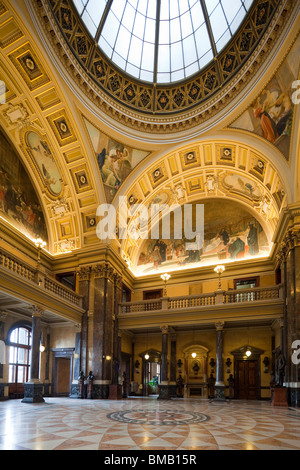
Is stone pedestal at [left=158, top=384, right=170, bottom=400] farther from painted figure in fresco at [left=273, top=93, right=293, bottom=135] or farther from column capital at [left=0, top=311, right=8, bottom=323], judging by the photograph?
painted figure in fresco at [left=273, top=93, right=293, bottom=135]

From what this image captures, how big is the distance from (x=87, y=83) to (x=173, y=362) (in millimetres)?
15372

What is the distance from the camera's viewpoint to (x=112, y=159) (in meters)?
18.9

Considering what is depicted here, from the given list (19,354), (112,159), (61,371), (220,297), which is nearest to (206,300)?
(220,297)

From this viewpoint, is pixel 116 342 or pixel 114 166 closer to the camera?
pixel 114 166

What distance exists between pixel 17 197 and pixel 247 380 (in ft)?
48.5

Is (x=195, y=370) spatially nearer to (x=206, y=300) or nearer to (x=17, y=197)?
(x=206, y=300)

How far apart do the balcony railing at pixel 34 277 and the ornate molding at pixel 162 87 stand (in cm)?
815

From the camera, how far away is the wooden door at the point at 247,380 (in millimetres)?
19016

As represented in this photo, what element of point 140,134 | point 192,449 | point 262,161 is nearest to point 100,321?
point 140,134

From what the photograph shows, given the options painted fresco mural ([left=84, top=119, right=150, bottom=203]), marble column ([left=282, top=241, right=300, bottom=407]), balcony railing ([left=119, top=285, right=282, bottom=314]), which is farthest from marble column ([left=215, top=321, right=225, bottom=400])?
painted fresco mural ([left=84, top=119, right=150, bottom=203])

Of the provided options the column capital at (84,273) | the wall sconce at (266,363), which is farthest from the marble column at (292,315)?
the column capital at (84,273)

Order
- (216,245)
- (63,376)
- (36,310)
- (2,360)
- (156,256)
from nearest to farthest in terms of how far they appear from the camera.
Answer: (36,310) < (2,360) < (63,376) < (216,245) < (156,256)

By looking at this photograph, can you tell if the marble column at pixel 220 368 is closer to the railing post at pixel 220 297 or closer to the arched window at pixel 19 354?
the railing post at pixel 220 297
